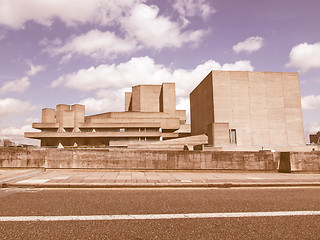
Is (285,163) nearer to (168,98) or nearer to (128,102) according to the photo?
(168,98)

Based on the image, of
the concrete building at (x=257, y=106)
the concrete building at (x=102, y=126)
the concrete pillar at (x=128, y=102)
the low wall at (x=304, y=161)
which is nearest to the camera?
the low wall at (x=304, y=161)

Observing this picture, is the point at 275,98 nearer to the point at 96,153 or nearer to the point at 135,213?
the point at 96,153

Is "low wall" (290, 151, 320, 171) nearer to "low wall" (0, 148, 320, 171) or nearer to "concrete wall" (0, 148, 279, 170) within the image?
"low wall" (0, 148, 320, 171)

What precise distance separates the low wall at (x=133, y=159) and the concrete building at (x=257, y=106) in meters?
47.0

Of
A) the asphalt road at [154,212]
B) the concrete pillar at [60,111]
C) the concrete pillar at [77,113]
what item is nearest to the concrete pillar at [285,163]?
the asphalt road at [154,212]

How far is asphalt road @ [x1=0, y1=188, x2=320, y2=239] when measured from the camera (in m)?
3.89

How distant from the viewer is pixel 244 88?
61938 millimetres

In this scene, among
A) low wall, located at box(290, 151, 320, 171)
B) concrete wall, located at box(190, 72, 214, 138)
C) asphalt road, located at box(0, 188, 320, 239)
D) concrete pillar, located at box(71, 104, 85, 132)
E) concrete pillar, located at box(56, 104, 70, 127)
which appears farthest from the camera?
concrete pillar, located at box(56, 104, 70, 127)

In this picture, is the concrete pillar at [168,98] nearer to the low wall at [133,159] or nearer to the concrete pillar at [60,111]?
the concrete pillar at [60,111]

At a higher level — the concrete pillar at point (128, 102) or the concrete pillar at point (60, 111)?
the concrete pillar at point (128, 102)

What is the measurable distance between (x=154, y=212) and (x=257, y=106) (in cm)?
6247

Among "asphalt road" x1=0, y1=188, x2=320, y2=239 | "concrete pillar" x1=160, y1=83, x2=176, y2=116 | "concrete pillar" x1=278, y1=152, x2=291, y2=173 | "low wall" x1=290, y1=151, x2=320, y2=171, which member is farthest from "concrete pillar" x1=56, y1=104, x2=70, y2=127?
"low wall" x1=290, y1=151, x2=320, y2=171

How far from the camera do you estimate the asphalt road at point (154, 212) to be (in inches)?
153

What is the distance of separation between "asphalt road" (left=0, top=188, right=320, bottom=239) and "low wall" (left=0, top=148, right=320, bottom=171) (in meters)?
4.91
